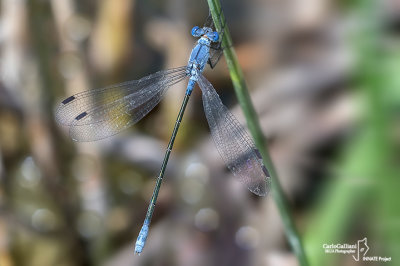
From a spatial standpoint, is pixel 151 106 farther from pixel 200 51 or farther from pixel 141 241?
pixel 141 241

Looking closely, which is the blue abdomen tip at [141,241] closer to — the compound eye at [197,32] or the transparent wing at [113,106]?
the transparent wing at [113,106]

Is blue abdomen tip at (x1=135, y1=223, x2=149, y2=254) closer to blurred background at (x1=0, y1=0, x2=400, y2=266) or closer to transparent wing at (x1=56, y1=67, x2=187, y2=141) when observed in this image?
transparent wing at (x1=56, y1=67, x2=187, y2=141)

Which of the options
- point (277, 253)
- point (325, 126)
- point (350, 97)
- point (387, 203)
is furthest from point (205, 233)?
point (387, 203)

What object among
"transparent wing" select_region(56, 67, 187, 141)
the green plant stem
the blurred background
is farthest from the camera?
the blurred background

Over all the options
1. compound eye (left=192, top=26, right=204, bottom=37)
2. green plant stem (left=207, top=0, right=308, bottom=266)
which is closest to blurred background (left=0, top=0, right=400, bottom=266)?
compound eye (left=192, top=26, right=204, bottom=37)

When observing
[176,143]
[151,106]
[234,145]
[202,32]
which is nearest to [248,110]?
[234,145]

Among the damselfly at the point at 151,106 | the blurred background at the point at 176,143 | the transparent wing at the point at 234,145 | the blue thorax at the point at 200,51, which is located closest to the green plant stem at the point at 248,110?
the transparent wing at the point at 234,145

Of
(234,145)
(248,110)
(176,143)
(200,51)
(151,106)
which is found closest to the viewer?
(248,110)
